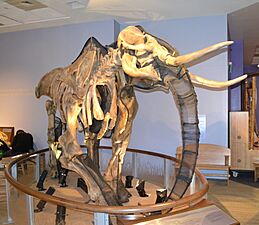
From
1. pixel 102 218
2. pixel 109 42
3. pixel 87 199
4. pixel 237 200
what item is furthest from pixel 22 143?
pixel 102 218

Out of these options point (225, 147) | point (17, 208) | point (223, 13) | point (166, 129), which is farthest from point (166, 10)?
point (17, 208)

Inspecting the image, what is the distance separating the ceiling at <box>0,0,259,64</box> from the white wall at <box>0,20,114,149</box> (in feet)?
1.00

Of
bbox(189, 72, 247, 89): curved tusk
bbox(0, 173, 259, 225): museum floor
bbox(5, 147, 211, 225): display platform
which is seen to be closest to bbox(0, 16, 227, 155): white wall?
bbox(0, 173, 259, 225): museum floor

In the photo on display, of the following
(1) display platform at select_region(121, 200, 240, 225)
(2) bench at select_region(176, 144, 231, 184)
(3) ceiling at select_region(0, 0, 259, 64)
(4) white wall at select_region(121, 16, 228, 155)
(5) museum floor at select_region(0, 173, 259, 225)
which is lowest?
(5) museum floor at select_region(0, 173, 259, 225)

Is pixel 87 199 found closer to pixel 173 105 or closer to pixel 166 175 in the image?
pixel 166 175

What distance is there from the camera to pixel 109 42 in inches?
247

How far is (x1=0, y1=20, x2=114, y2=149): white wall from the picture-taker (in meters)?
6.62

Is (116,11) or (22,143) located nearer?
(116,11)

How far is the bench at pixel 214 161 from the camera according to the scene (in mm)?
5461

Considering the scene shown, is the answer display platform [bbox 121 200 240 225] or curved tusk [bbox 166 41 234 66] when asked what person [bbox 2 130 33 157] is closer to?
curved tusk [bbox 166 41 234 66]

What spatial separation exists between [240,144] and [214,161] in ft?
2.45

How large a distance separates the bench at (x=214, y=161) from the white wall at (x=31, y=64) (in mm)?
3204

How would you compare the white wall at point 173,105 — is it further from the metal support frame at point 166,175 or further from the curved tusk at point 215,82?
the curved tusk at point 215,82

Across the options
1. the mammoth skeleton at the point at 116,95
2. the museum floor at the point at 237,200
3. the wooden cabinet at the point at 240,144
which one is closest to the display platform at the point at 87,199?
the mammoth skeleton at the point at 116,95
